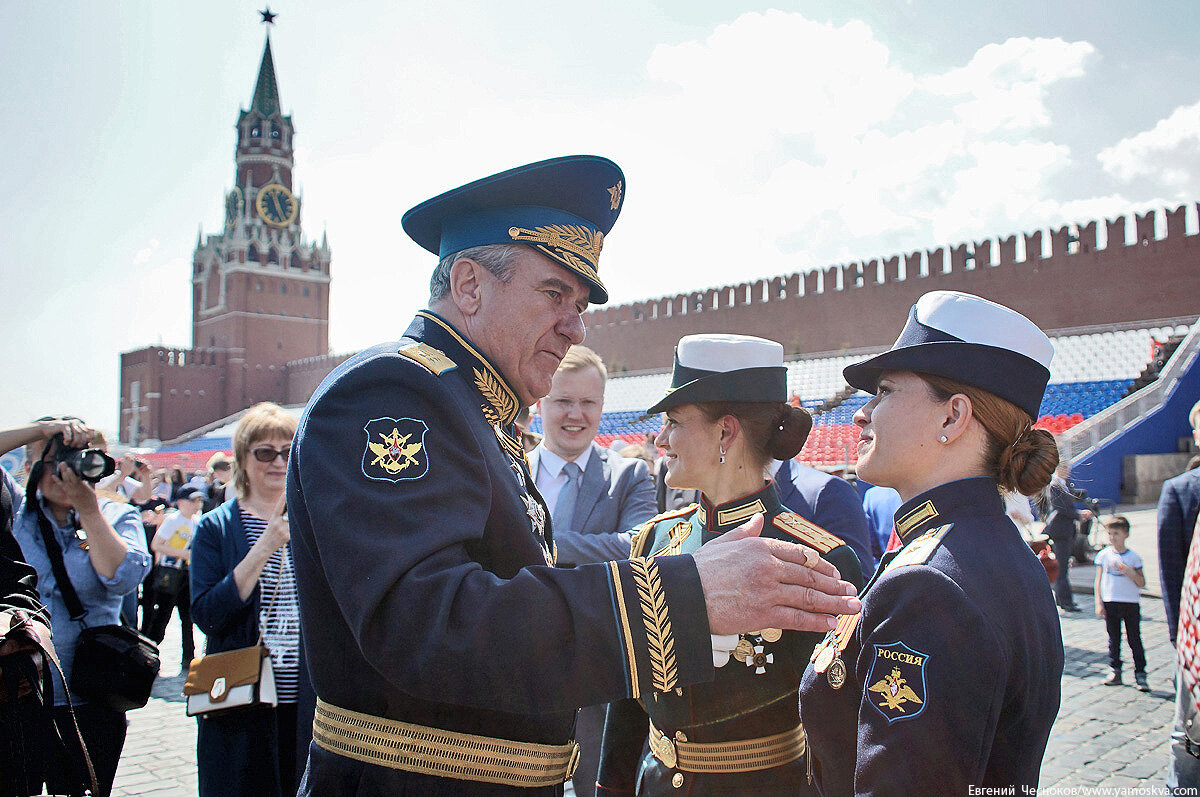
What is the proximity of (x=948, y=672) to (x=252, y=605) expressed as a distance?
2.50 m

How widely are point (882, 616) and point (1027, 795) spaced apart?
43 centimetres

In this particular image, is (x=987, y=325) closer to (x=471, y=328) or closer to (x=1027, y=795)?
(x=1027, y=795)

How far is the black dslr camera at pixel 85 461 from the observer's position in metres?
2.78

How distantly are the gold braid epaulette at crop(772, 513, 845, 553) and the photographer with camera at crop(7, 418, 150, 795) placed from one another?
2.34 meters

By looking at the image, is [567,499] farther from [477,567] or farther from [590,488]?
[477,567]

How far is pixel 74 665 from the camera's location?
2.78 meters

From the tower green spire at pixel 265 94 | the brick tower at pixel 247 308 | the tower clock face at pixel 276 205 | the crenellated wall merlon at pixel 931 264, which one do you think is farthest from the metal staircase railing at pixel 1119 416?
the tower green spire at pixel 265 94

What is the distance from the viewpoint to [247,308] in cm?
4612

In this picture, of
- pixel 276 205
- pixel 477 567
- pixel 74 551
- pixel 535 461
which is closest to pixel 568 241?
pixel 477 567

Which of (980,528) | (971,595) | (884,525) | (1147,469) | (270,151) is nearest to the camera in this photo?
(971,595)

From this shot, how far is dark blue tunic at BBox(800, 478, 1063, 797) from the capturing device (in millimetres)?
1364

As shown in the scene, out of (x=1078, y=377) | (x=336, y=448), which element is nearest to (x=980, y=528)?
(x=336, y=448)

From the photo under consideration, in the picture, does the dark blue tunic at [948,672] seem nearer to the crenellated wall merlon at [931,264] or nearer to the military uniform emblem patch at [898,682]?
the military uniform emblem patch at [898,682]

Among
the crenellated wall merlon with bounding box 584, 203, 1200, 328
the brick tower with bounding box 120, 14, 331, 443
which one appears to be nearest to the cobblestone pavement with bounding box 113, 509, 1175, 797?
the crenellated wall merlon with bounding box 584, 203, 1200, 328
